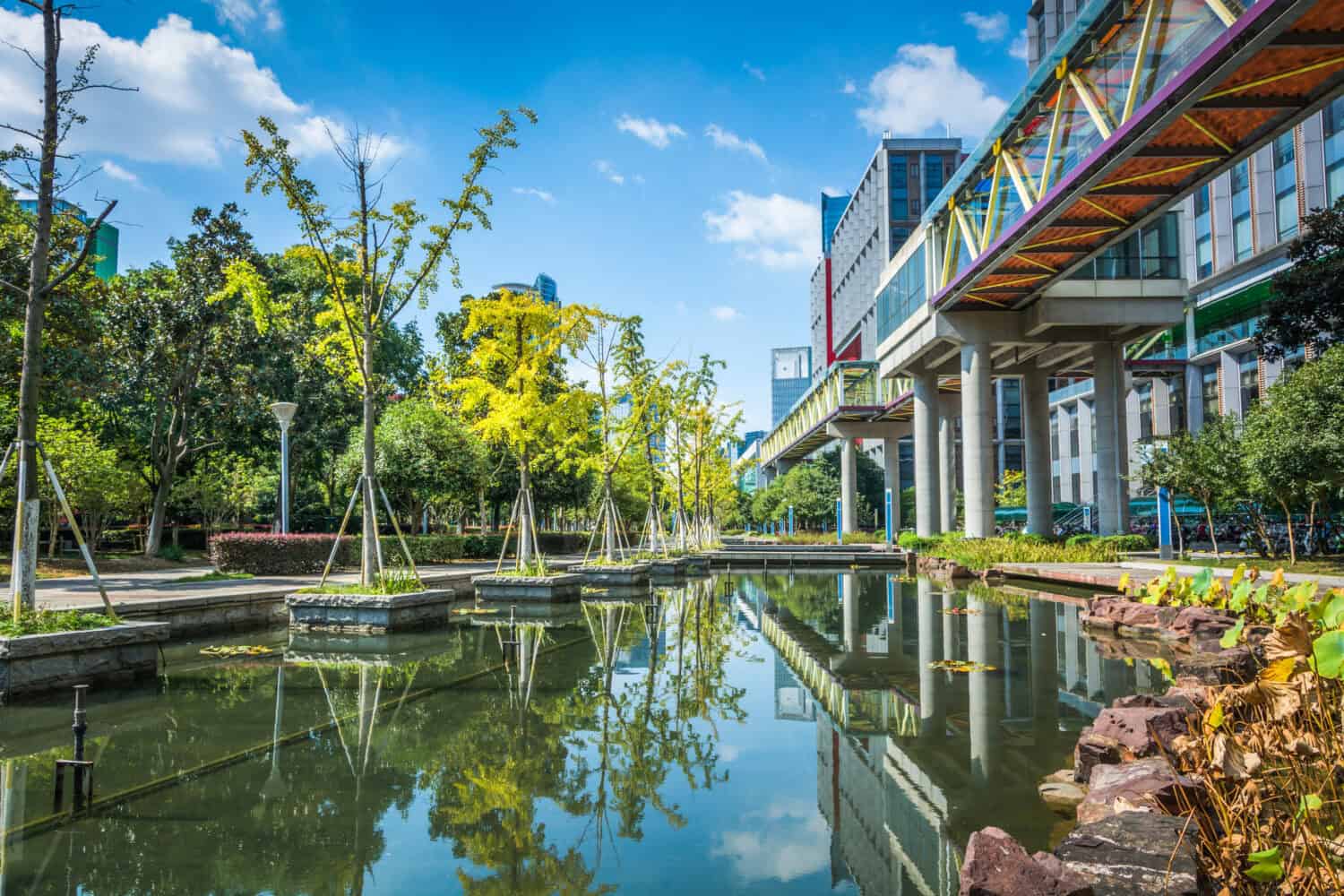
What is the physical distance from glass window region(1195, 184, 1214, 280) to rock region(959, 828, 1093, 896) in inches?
2270

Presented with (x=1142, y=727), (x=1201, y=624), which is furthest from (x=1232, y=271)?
(x=1142, y=727)

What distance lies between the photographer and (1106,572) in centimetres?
2266

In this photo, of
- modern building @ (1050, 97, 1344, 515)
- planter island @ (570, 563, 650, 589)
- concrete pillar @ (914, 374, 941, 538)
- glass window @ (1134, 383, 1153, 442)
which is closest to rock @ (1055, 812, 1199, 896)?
planter island @ (570, 563, 650, 589)

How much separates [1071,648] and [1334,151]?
4227 cm

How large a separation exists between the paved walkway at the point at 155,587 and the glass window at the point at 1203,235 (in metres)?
49.7

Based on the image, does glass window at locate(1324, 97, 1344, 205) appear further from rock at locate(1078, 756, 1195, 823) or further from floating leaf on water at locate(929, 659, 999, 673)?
rock at locate(1078, 756, 1195, 823)

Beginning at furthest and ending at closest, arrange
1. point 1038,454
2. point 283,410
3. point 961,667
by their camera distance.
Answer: point 1038,454 → point 283,410 → point 961,667

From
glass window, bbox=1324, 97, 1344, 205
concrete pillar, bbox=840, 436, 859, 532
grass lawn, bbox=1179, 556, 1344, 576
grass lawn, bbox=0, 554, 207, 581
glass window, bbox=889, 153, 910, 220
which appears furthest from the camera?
glass window, bbox=889, 153, 910, 220

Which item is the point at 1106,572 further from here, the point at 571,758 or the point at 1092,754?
the point at 571,758

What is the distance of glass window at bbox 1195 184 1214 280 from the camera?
51.4m

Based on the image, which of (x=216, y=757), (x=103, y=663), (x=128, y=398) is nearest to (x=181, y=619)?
(x=103, y=663)

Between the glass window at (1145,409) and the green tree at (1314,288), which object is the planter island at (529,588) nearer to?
the green tree at (1314,288)

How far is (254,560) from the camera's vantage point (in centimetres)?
2355

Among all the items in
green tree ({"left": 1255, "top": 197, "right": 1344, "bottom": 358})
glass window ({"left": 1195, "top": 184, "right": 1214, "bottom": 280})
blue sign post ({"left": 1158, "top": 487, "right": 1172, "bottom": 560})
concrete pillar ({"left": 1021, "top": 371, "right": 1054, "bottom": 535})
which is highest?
glass window ({"left": 1195, "top": 184, "right": 1214, "bottom": 280})
